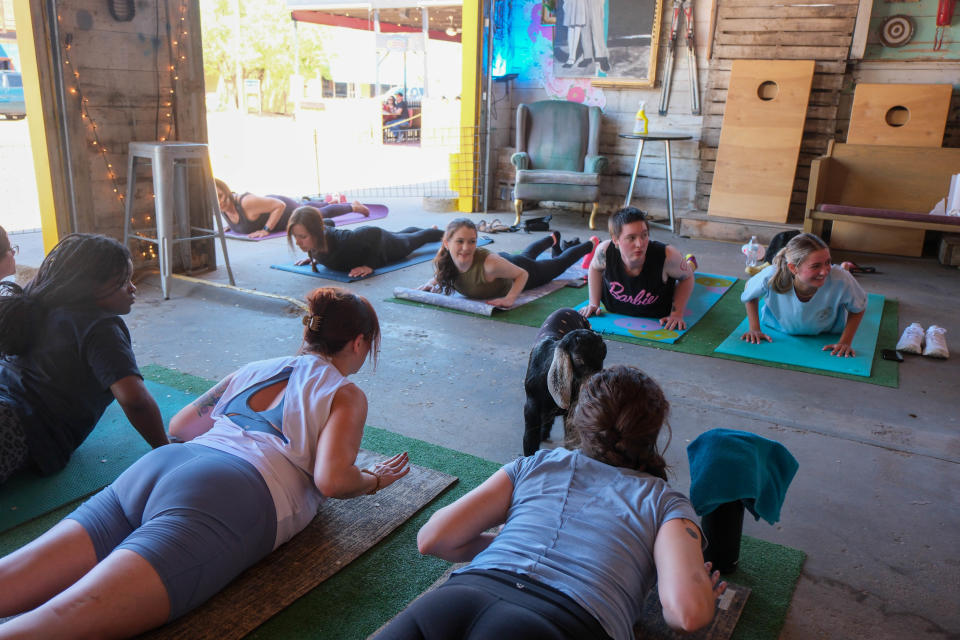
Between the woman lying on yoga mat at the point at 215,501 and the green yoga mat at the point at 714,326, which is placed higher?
the woman lying on yoga mat at the point at 215,501

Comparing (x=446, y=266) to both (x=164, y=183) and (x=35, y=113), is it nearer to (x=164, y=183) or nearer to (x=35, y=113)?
(x=164, y=183)

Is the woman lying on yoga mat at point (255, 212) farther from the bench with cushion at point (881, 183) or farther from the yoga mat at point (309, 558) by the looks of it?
the yoga mat at point (309, 558)

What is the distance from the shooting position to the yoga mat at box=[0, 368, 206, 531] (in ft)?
7.34

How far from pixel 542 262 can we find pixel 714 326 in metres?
1.36

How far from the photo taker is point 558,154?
8039mm

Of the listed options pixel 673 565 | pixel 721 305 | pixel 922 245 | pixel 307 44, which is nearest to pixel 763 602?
pixel 673 565

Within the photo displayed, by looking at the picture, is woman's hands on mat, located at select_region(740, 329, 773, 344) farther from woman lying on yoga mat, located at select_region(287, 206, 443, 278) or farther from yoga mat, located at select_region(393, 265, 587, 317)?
woman lying on yoga mat, located at select_region(287, 206, 443, 278)

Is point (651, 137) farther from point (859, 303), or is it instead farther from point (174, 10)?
point (174, 10)

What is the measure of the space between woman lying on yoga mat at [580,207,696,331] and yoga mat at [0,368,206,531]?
2.59m

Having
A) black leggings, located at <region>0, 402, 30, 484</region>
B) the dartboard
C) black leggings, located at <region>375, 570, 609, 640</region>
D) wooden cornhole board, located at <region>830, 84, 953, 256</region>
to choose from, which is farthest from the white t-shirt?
the dartboard

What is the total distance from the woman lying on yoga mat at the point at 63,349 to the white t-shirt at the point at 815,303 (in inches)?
126

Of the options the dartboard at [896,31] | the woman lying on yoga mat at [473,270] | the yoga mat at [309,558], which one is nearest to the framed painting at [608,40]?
the dartboard at [896,31]

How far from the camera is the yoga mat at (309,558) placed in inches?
68.3

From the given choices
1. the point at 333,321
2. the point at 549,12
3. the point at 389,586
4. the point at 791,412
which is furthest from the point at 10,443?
the point at 549,12
